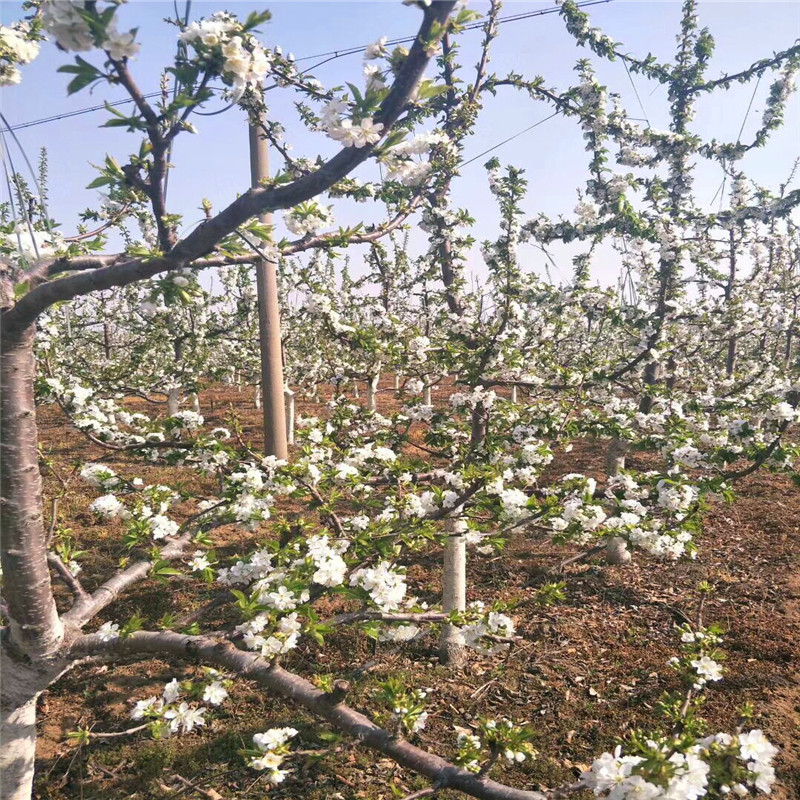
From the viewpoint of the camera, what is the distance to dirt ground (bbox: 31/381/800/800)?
4418 millimetres

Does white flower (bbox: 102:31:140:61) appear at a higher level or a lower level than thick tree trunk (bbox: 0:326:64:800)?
higher

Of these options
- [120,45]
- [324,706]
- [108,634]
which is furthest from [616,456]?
[120,45]

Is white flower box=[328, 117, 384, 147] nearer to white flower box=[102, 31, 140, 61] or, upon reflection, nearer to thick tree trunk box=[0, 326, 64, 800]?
white flower box=[102, 31, 140, 61]

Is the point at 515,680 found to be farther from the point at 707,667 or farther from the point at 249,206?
the point at 249,206

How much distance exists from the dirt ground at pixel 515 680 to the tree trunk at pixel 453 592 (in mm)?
185

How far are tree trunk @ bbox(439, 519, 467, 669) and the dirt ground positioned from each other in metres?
0.18

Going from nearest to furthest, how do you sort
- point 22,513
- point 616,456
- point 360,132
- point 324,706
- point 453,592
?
point 360,132
point 324,706
point 22,513
point 453,592
point 616,456

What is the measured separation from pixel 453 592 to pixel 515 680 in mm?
1254

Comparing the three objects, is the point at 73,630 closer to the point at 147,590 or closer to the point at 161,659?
the point at 161,659

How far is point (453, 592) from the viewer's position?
18.3 ft

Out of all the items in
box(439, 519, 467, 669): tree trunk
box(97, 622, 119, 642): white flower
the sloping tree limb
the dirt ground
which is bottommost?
the dirt ground

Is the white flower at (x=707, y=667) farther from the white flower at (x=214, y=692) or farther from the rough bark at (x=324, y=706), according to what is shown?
the white flower at (x=214, y=692)

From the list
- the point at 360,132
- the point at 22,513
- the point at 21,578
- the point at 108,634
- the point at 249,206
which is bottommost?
the point at 108,634

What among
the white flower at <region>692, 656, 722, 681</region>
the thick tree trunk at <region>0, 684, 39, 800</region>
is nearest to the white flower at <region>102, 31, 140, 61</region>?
the thick tree trunk at <region>0, 684, 39, 800</region>
